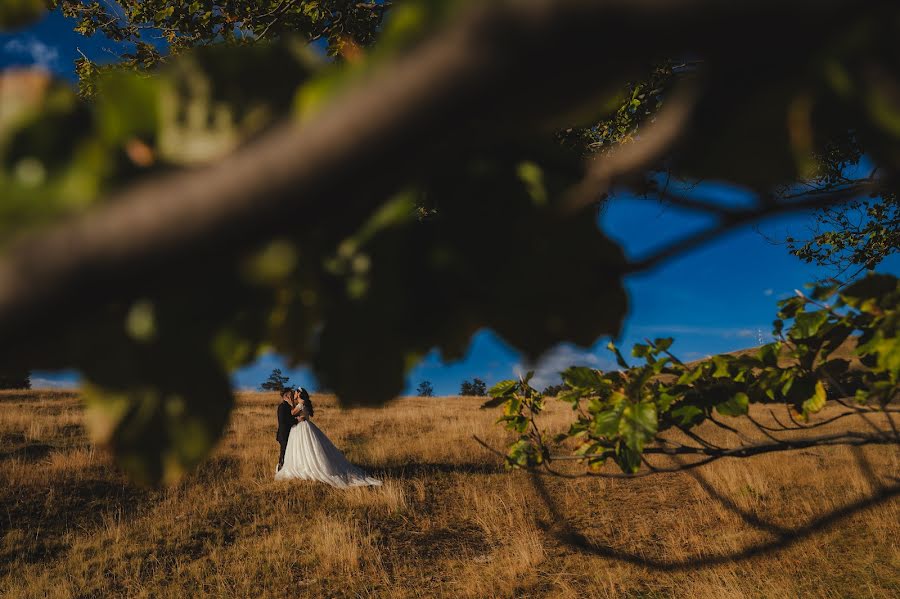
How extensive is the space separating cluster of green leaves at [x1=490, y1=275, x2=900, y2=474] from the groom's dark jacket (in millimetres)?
9430

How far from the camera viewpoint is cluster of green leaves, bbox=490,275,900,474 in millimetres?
1921

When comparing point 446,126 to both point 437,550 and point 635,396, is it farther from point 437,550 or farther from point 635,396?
point 437,550

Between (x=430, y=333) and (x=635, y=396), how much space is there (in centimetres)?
200

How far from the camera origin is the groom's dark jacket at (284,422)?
10789 mm

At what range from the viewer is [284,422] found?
427 inches

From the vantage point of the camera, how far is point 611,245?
54cm

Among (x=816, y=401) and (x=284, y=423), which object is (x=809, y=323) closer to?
(x=816, y=401)

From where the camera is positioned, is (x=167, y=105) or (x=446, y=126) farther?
(x=167, y=105)

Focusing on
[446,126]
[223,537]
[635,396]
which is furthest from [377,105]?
[223,537]

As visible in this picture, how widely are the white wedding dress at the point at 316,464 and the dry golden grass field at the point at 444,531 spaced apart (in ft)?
1.25

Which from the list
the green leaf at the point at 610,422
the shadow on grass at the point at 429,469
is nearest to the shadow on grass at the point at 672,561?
the shadow on grass at the point at 429,469

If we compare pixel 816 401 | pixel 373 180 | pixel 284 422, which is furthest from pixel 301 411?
pixel 373 180

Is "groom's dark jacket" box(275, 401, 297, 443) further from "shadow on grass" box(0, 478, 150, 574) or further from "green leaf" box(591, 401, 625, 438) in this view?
"green leaf" box(591, 401, 625, 438)

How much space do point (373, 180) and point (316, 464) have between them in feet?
35.9
